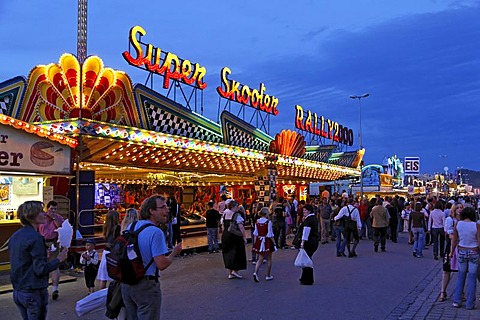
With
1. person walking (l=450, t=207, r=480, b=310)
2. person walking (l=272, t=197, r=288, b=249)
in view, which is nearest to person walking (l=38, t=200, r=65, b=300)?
person walking (l=450, t=207, r=480, b=310)

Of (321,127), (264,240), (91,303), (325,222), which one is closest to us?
(91,303)

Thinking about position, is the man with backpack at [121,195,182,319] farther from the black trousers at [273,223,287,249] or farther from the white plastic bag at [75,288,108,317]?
the black trousers at [273,223,287,249]

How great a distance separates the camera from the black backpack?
4605mm

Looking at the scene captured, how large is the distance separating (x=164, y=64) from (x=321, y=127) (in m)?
24.6

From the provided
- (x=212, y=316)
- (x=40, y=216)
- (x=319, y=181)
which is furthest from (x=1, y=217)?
(x=319, y=181)

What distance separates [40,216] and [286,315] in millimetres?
4040

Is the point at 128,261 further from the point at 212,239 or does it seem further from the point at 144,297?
the point at 212,239

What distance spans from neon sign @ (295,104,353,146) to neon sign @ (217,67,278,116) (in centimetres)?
605

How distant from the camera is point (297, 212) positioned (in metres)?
22.2

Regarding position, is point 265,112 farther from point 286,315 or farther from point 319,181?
point 286,315

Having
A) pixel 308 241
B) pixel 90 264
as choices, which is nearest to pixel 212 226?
pixel 308 241

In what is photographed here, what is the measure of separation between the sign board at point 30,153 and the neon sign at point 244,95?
14.1m

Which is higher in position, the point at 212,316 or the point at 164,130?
the point at 164,130

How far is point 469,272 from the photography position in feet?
27.0
